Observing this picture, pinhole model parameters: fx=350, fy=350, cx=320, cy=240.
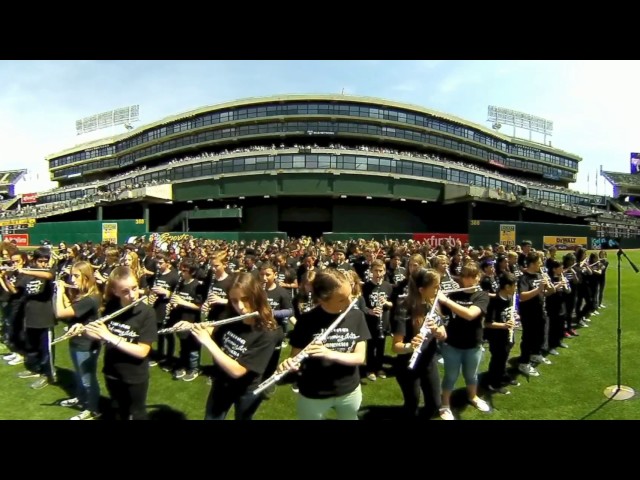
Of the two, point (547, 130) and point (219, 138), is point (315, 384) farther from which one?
point (547, 130)

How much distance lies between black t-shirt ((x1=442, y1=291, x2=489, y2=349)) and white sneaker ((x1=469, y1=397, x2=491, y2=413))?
1.07 metres

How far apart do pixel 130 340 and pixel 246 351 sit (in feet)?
4.39

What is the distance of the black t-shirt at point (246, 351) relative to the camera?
332 centimetres

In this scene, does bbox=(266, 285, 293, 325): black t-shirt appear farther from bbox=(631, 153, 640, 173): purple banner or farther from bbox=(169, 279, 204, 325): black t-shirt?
bbox=(631, 153, 640, 173): purple banner

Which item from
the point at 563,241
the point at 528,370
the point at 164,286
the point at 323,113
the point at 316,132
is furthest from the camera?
the point at 323,113

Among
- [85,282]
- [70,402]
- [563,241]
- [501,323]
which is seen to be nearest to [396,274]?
[501,323]

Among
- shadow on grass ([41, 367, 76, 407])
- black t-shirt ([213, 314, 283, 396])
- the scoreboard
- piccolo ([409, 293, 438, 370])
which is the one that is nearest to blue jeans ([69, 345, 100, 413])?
shadow on grass ([41, 367, 76, 407])

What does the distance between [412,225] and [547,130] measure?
5589 centimetres

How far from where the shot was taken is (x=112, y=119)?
79.8 meters

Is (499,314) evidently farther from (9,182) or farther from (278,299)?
(9,182)

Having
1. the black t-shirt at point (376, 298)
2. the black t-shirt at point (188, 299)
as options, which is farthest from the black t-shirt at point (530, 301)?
the black t-shirt at point (188, 299)

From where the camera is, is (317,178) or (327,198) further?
(327,198)

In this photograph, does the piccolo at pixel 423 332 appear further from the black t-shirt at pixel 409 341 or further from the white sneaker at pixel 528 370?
the white sneaker at pixel 528 370
